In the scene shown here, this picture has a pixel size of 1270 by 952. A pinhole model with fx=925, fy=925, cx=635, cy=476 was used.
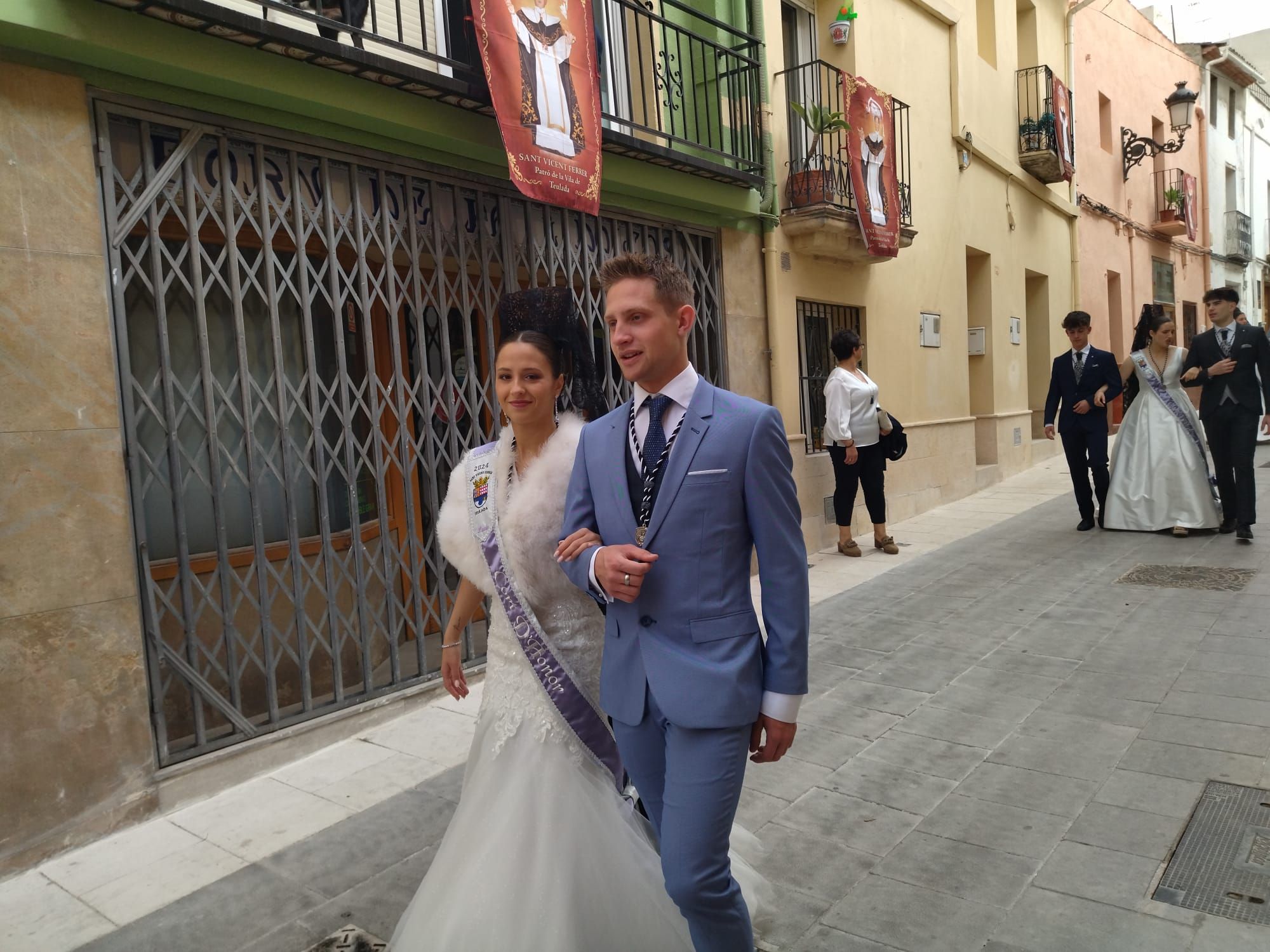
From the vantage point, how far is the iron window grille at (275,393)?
398cm

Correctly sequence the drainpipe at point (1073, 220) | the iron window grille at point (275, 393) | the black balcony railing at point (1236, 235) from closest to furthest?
1. the iron window grille at point (275, 393)
2. the drainpipe at point (1073, 220)
3. the black balcony railing at point (1236, 235)

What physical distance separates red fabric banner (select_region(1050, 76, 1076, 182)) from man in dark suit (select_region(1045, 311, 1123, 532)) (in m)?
6.20

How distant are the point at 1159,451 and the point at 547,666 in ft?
25.0

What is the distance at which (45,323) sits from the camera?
353 centimetres

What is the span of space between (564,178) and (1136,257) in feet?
56.4

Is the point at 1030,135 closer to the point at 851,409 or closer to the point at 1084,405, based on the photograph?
the point at 1084,405

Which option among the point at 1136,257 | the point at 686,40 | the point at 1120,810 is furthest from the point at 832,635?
the point at 1136,257

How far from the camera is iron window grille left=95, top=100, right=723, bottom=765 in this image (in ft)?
13.1

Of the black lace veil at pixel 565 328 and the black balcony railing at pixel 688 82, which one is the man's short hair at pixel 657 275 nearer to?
the black lace veil at pixel 565 328

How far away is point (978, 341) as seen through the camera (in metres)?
12.8

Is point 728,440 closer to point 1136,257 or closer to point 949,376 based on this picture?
point 949,376

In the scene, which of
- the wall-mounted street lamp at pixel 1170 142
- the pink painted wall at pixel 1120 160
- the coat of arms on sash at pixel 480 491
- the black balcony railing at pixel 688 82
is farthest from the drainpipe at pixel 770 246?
the wall-mounted street lamp at pixel 1170 142

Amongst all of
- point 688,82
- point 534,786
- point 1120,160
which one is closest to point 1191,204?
point 1120,160

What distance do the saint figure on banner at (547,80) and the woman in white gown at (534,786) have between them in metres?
3.12
